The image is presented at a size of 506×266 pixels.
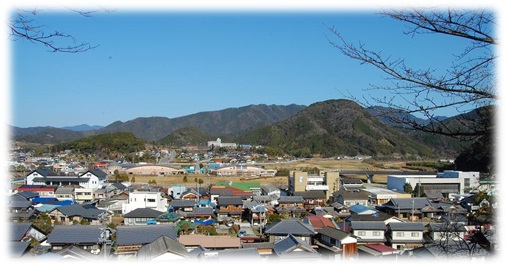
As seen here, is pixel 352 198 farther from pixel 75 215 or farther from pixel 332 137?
pixel 332 137

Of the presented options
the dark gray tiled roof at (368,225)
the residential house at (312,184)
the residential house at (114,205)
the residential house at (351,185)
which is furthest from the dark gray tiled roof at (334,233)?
the residential house at (351,185)

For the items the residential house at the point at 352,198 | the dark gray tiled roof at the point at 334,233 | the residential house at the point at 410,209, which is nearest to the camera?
the dark gray tiled roof at the point at 334,233

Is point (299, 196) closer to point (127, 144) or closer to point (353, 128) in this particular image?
point (127, 144)

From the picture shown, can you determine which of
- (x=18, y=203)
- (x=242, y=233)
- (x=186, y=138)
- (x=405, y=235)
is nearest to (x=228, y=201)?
(x=242, y=233)

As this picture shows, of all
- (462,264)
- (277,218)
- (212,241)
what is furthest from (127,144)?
(462,264)

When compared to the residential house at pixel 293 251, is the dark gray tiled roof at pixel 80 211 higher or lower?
lower

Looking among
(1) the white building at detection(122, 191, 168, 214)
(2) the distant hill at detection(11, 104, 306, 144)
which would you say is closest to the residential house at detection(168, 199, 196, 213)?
(1) the white building at detection(122, 191, 168, 214)

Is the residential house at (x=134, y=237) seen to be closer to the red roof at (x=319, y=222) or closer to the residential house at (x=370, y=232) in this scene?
the red roof at (x=319, y=222)
